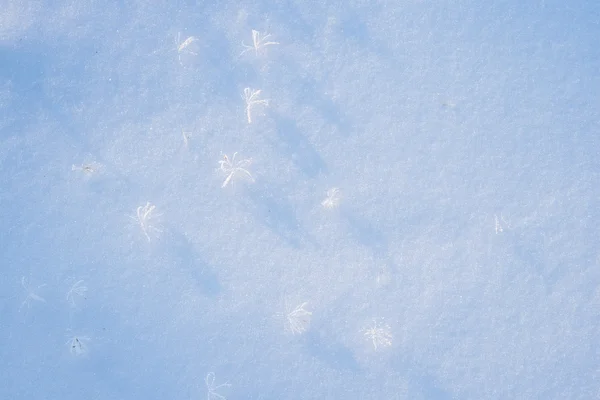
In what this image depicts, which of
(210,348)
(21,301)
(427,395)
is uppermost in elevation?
(427,395)

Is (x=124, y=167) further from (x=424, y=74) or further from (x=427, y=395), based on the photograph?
(x=427, y=395)

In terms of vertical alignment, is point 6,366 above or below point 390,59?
below

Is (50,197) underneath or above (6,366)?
above

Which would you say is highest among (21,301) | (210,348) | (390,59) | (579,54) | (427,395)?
(579,54)

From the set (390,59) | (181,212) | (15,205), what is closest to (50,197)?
(15,205)

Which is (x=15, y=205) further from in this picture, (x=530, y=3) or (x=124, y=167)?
(x=530, y=3)

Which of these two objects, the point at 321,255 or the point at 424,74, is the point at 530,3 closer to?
the point at 424,74

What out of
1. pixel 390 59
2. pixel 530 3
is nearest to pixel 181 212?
pixel 390 59
